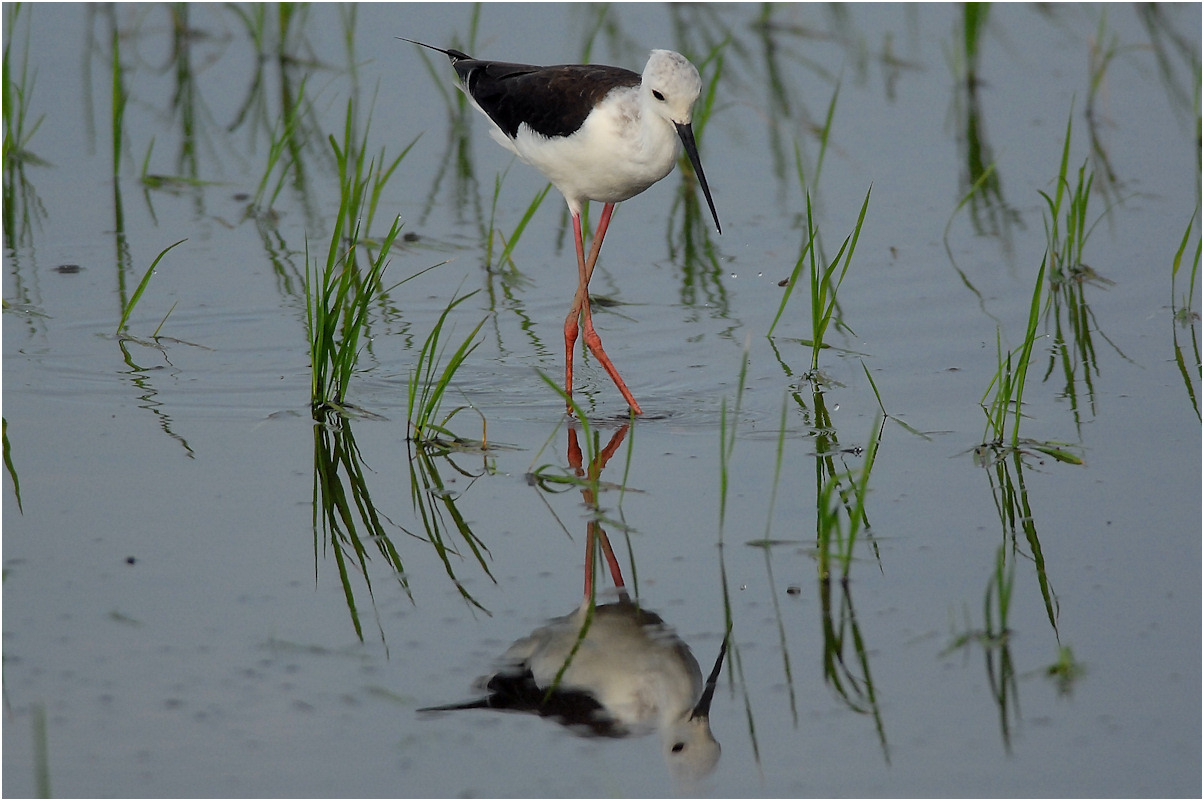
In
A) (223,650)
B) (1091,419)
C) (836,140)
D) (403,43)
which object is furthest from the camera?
(403,43)

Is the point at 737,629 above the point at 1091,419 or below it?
below

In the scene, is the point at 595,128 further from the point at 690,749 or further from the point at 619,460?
the point at 690,749

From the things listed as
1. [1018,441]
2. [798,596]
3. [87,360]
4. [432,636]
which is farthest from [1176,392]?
[87,360]

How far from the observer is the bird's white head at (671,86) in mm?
5359

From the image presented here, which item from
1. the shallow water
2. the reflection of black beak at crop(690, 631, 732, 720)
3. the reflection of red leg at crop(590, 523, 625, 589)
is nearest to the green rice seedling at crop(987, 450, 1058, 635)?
the shallow water

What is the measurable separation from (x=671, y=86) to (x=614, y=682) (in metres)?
2.40

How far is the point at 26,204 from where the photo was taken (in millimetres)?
7828

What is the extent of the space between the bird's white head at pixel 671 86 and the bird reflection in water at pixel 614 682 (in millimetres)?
2029

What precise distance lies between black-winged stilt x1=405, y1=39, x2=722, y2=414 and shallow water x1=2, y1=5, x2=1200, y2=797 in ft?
2.18

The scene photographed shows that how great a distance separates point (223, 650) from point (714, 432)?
2146 mm

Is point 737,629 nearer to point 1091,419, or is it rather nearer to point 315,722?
point 315,722

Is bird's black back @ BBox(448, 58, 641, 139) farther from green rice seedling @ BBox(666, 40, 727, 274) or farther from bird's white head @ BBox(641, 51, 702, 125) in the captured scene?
green rice seedling @ BBox(666, 40, 727, 274)

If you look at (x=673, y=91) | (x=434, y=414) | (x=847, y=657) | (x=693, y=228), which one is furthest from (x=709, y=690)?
(x=693, y=228)

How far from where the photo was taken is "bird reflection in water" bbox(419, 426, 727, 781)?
3.64m
